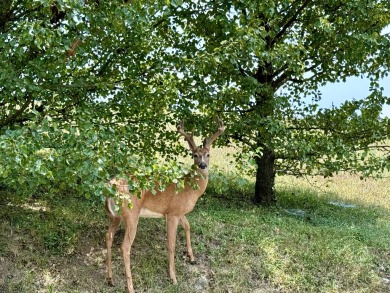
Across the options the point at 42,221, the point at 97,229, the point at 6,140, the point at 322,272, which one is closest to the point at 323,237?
the point at 322,272

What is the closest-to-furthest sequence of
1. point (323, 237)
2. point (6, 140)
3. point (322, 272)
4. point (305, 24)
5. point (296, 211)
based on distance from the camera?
point (6, 140), point (322, 272), point (323, 237), point (305, 24), point (296, 211)

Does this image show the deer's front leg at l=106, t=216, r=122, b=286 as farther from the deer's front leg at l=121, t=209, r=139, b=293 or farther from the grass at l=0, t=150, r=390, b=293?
the deer's front leg at l=121, t=209, r=139, b=293

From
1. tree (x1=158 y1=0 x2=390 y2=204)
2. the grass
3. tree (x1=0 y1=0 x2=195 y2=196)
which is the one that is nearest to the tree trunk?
tree (x1=158 y1=0 x2=390 y2=204)

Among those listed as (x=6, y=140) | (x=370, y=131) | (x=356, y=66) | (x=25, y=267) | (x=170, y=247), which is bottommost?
(x=25, y=267)

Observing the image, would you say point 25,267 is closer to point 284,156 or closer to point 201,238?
point 201,238

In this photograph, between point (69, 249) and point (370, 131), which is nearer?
point (69, 249)

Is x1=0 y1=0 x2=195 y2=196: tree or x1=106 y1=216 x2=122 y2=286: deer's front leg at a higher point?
x1=0 y1=0 x2=195 y2=196: tree

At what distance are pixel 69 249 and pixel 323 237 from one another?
3889mm

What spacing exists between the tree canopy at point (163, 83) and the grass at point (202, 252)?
735 mm

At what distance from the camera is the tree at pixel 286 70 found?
7.91 meters

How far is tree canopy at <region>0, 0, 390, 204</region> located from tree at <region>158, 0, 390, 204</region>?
0.08 feet

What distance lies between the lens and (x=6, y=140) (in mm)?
5051

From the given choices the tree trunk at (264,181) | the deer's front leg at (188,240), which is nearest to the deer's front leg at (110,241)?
the deer's front leg at (188,240)

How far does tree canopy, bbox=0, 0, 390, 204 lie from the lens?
18.4ft
